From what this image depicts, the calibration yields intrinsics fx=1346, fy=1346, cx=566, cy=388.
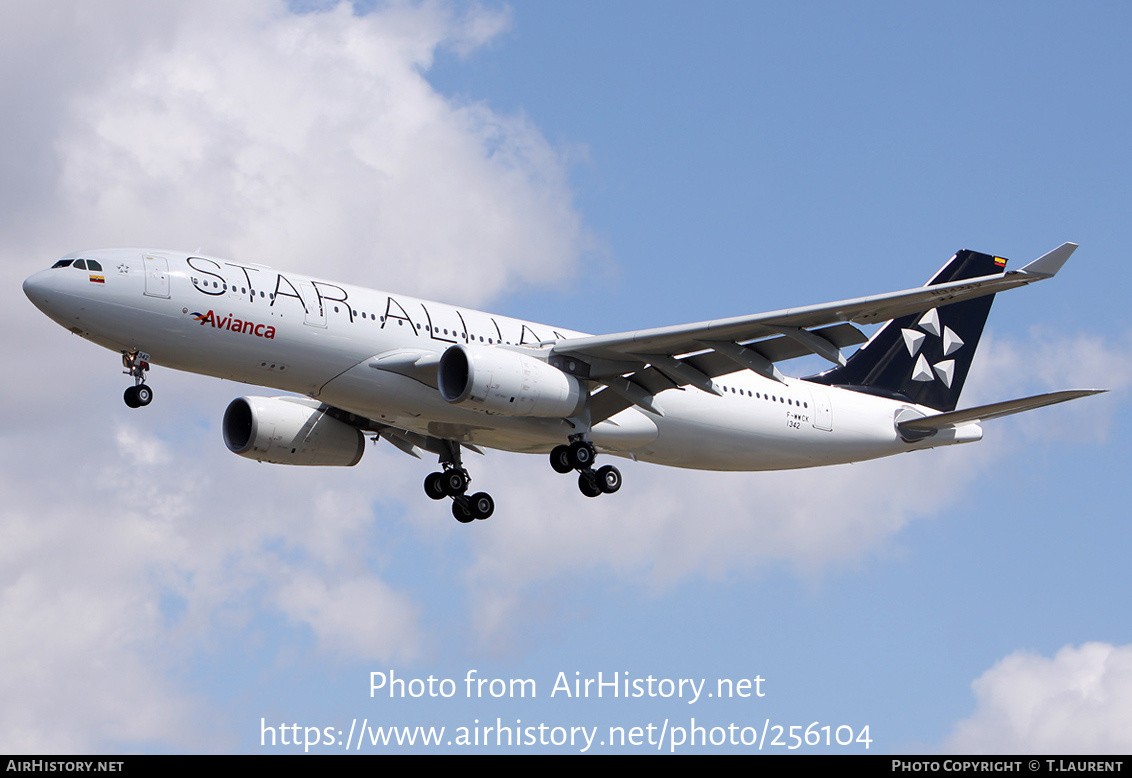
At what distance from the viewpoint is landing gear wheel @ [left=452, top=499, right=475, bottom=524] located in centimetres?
3419

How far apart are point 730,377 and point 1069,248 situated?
32.0 feet

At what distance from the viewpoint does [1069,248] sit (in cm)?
2541

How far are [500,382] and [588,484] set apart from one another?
13.6 feet

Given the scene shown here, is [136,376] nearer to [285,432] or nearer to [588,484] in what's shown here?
[285,432]

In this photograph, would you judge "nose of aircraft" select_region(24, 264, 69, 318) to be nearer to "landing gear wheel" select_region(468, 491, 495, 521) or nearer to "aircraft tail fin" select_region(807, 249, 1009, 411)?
"landing gear wheel" select_region(468, 491, 495, 521)

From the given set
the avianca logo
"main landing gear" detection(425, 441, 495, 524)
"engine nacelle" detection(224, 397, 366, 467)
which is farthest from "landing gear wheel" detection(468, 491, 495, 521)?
the avianca logo

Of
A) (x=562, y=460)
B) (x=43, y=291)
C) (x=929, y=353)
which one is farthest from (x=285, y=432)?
(x=929, y=353)

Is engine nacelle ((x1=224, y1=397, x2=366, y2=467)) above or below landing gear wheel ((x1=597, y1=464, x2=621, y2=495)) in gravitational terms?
above

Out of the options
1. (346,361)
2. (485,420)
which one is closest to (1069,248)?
(485,420)

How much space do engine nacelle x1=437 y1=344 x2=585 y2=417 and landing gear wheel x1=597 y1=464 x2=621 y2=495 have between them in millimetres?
2545

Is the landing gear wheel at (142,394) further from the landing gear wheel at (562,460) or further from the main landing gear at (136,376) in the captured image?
the landing gear wheel at (562,460)

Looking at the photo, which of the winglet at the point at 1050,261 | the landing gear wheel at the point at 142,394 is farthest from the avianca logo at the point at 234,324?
the winglet at the point at 1050,261
